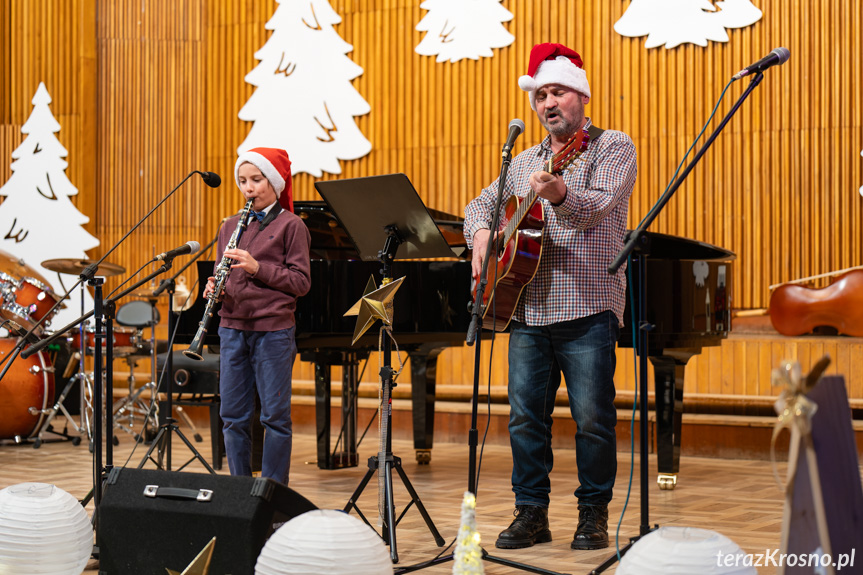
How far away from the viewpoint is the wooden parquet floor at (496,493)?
325 cm

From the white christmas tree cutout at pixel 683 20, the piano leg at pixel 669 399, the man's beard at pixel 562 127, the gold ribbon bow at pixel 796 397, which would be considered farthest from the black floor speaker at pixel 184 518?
the white christmas tree cutout at pixel 683 20

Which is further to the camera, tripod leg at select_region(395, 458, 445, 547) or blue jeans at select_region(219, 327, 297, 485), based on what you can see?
blue jeans at select_region(219, 327, 297, 485)

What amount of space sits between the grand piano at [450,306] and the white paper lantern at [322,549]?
2066 mm

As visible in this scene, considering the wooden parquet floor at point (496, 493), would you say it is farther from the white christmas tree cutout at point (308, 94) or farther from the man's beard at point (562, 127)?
the white christmas tree cutout at point (308, 94)

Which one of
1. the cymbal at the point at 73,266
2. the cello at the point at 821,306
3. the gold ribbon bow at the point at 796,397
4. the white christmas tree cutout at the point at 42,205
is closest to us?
the gold ribbon bow at the point at 796,397

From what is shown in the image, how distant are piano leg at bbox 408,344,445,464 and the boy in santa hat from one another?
193cm

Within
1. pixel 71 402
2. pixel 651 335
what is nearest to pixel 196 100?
pixel 71 402

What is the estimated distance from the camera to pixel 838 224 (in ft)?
20.4

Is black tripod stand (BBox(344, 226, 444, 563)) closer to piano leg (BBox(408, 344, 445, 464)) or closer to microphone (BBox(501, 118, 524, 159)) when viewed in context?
microphone (BBox(501, 118, 524, 159))

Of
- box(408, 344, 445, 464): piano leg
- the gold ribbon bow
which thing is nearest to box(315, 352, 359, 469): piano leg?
box(408, 344, 445, 464): piano leg

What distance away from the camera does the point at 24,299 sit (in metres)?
6.21

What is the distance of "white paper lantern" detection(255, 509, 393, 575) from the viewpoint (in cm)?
217

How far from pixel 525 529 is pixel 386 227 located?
107cm

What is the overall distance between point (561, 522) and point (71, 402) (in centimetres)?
463
